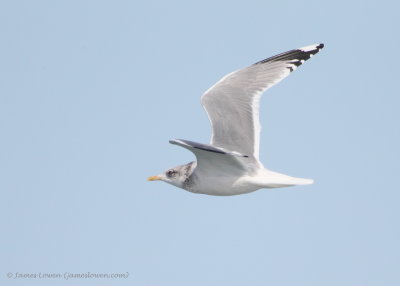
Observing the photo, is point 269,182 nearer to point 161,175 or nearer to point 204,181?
point 204,181

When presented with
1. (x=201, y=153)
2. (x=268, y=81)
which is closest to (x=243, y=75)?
(x=268, y=81)

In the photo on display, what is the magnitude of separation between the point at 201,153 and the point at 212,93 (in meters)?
1.04

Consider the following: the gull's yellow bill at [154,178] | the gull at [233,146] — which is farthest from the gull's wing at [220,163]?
the gull's yellow bill at [154,178]

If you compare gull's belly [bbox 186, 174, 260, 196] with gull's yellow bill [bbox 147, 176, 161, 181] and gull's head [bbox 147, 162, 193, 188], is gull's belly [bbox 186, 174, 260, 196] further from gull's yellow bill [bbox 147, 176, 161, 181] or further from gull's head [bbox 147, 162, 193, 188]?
gull's yellow bill [bbox 147, 176, 161, 181]

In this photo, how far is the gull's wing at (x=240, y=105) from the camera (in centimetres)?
916

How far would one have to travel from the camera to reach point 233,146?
9180 mm

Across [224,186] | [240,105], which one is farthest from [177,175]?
[240,105]

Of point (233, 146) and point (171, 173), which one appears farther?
point (171, 173)

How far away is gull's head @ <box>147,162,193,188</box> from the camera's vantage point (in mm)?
9477

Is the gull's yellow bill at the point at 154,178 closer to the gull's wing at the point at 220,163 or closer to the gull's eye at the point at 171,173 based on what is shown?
the gull's eye at the point at 171,173

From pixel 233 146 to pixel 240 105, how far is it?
55cm

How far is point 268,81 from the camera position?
9734 mm

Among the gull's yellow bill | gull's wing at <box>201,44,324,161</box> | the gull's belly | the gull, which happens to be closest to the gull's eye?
the gull

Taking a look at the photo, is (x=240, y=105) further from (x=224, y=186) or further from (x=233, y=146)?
(x=224, y=186)
